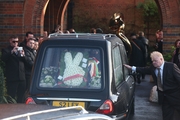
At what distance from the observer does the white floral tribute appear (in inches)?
280

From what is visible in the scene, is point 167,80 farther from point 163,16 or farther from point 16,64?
point 163,16

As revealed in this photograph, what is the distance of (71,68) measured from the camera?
7.19 m

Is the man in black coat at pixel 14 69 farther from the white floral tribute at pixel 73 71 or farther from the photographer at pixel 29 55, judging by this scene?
the white floral tribute at pixel 73 71

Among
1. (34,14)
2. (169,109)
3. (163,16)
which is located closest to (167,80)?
(169,109)

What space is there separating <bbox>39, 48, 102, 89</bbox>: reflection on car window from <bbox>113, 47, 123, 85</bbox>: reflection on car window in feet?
1.39

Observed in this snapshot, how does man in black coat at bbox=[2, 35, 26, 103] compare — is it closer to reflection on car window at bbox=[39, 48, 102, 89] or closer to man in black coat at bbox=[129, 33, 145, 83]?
reflection on car window at bbox=[39, 48, 102, 89]

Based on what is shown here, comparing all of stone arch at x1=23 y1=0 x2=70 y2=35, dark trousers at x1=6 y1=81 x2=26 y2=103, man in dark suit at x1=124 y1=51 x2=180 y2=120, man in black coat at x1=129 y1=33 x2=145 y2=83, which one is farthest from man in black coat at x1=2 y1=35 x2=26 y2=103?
man in black coat at x1=129 y1=33 x2=145 y2=83

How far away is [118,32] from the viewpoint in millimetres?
17500

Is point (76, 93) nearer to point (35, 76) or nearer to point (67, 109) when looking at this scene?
point (35, 76)

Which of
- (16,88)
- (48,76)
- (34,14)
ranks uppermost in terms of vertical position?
(34,14)

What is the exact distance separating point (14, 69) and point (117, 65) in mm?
3036

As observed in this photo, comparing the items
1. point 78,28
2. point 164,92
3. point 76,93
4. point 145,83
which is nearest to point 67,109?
point 76,93

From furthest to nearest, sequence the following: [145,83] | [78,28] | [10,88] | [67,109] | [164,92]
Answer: [78,28]
[145,83]
[10,88]
[164,92]
[67,109]

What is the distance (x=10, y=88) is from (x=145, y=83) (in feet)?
26.1
